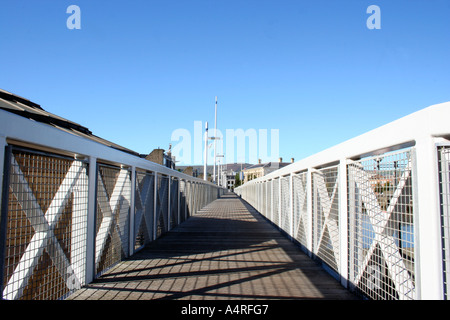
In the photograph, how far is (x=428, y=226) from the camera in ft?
6.51

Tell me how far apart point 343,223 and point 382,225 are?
92 centimetres

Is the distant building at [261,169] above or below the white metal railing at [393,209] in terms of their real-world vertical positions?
above

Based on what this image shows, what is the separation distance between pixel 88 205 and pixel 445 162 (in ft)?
10.8

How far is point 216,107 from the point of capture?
34938mm

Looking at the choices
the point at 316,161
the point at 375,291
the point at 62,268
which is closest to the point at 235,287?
the point at 375,291

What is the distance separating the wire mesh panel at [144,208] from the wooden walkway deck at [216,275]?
0.28 metres

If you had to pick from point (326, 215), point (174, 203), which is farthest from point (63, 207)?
point (174, 203)

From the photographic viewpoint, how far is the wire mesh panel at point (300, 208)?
18.0 feet

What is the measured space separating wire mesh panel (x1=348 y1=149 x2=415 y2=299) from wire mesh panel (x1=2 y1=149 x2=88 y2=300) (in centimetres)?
266

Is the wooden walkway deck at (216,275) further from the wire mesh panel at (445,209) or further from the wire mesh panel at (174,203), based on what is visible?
the wire mesh panel at (174,203)

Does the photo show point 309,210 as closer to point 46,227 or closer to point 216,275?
point 216,275

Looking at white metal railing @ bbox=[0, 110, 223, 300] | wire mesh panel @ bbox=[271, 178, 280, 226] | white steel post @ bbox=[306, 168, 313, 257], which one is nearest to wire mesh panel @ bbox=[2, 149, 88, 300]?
white metal railing @ bbox=[0, 110, 223, 300]

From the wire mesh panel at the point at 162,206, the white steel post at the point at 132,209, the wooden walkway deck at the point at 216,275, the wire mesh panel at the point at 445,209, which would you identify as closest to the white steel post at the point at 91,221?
the wooden walkway deck at the point at 216,275
